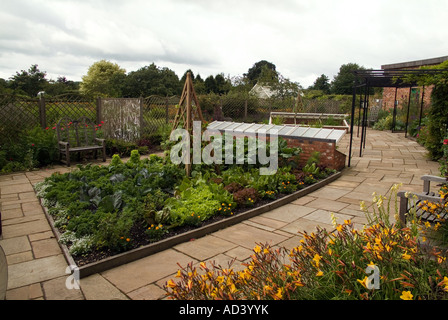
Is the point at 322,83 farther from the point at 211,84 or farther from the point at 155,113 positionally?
the point at 155,113

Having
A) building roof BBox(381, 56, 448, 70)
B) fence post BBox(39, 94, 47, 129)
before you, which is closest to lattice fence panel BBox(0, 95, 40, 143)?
fence post BBox(39, 94, 47, 129)

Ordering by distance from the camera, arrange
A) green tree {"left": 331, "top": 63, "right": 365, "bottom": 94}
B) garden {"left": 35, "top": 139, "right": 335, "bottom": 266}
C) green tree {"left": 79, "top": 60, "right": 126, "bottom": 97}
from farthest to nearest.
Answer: green tree {"left": 331, "top": 63, "right": 365, "bottom": 94} < green tree {"left": 79, "top": 60, "right": 126, "bottom": 97} < garden {"left": 35, "top": 139, "right": 335, "bottom": 266}

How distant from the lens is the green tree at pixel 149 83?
2722 centimetres

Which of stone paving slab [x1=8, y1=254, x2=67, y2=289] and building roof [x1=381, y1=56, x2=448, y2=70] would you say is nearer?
stone paving slab [x1=8, y1=254, x2=67, y2=289]

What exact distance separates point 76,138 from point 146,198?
14.7 ft

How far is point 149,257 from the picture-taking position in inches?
119

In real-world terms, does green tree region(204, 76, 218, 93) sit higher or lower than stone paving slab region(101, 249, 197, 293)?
higher

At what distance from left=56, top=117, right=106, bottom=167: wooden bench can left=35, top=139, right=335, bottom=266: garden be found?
2.19 m

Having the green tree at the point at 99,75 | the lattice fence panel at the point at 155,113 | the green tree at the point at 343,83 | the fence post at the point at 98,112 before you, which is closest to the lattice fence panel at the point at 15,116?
the fence post at the point at 98,112

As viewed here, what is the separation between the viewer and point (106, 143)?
8.35 metres

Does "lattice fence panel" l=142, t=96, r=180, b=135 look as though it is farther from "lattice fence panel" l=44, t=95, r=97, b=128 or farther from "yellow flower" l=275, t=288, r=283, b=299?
"yellow flower" l=275, t=288, r=283, b=299

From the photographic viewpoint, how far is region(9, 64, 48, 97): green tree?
25.9m
